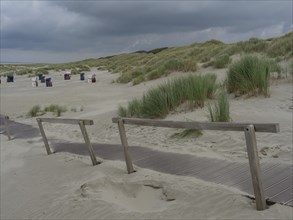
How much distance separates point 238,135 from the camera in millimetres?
8227

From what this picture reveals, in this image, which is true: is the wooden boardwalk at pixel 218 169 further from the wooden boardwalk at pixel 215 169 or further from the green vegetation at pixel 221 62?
the green vegetation at pixel 221 62

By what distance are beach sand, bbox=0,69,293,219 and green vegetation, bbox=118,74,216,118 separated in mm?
340

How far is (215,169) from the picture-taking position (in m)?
6.29

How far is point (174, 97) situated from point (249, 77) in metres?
2.30

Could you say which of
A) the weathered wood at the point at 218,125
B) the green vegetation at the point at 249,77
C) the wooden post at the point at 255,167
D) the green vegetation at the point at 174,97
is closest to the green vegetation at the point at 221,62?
the green vegetation at the point at 249,77

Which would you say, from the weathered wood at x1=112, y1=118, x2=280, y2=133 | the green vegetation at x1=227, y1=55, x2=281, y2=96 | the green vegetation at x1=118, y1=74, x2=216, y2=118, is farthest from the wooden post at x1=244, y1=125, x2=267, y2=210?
the green vegetation at x1=227, y1=55, x2=281, y2=96

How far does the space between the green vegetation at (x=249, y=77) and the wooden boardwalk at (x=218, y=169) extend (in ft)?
15.1

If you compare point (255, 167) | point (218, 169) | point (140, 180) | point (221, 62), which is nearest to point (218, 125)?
point (255, 167)

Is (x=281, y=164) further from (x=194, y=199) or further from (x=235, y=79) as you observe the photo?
(x=235, y=79)

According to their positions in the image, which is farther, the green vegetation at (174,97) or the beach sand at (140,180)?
Answer: the green vegetation at (174,97)

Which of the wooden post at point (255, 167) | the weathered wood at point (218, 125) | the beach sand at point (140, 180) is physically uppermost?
the weathered wood at point (218, 125)

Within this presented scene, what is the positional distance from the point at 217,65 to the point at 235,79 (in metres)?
9.90

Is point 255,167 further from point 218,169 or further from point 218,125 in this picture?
point 218,169

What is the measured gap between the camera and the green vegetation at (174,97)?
11.3m
